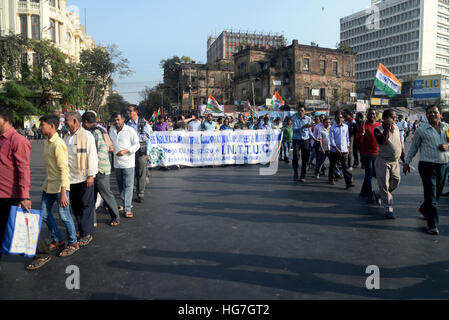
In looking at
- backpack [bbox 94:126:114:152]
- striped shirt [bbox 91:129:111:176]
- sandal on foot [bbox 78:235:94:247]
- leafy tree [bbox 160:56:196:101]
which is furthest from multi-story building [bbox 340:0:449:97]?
sandal on foot [bbox 78:235:94:247]

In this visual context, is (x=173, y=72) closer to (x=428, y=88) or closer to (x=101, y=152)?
(x=428, y=88)

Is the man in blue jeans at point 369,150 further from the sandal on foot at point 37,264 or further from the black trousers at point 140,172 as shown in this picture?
→ the sandal on foot at point 37,264

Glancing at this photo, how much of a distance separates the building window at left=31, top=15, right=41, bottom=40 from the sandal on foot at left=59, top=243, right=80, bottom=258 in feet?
146

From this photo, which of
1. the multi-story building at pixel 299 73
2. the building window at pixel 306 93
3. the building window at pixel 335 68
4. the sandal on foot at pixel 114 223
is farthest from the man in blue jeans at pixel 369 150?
the building window at pixel 335 68

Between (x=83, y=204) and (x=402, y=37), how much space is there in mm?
115263

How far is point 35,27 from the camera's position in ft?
138

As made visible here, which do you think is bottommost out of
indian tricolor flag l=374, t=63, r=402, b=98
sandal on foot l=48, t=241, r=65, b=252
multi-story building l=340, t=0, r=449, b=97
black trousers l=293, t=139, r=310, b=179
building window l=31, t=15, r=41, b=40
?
sandal on foot l=48, t=241, r=65, b=252

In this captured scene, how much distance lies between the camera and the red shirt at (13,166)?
415cm

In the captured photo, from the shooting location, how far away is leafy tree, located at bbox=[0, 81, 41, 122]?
3541 centimetres

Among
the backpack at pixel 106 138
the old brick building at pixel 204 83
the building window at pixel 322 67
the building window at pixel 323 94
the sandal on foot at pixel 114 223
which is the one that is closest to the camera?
the backpack at pixel 106 138

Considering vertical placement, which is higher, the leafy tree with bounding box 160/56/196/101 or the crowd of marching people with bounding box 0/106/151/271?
the leafy tree with bounding box 160/56/196/101

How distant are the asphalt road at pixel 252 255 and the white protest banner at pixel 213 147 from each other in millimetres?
5527

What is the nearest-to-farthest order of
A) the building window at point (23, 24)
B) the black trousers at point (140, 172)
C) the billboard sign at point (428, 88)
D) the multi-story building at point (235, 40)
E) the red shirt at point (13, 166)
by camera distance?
the red shirt at point (13, 166) → the black trousers at point (140, 172) → the building window at point (23, 24) → the billboard sign at point (428, 88) → the multi-story building at point (235, 40)

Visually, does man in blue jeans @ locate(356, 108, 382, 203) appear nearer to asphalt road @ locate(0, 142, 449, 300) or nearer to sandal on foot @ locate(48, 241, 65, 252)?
asphalt road @ locate(0, 142, 449, 300)
